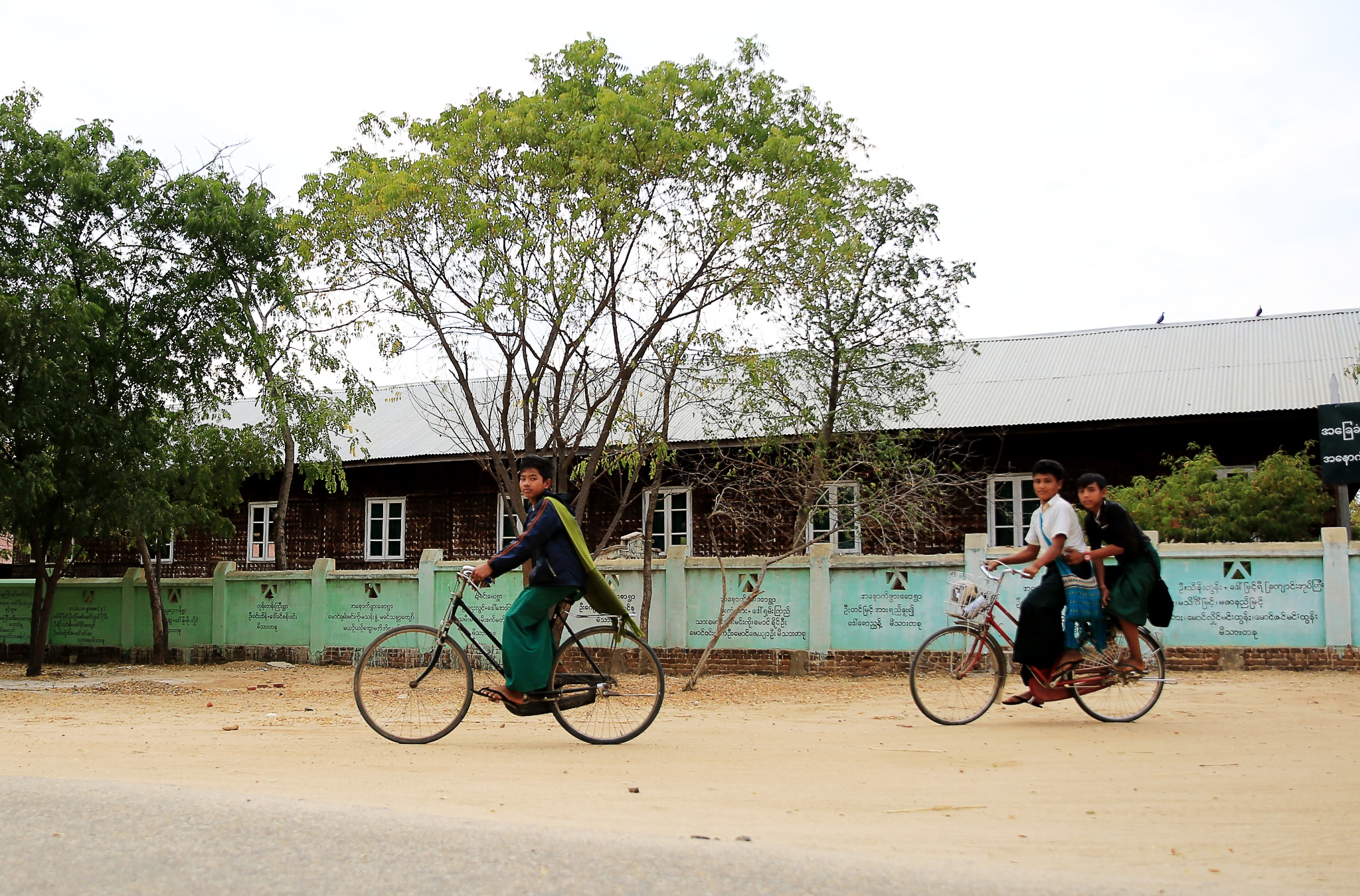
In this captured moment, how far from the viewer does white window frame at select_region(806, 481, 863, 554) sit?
48.0 ft

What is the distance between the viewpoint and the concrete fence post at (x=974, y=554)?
1332cm

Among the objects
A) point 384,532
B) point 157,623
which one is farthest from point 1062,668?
point 384,532

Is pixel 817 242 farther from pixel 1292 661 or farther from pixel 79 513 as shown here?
pixel 79 513

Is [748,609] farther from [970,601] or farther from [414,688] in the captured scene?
[414,688]

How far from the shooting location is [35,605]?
16250 mm

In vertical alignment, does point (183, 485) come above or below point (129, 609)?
above

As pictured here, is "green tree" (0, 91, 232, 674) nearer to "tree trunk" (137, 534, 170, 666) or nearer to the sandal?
"tree trunk" (137, 534, 170, 666)

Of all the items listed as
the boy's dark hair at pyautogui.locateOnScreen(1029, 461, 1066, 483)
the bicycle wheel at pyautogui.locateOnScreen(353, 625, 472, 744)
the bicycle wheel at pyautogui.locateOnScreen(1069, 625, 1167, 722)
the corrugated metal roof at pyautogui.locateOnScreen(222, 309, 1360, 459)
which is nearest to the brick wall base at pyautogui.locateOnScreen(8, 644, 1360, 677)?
the corrugated metal roof at pyautogui.locateOnScreen(222, 309, 1360, 459)

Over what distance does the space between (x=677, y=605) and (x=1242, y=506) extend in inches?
286

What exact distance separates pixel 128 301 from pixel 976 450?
12.9 metres

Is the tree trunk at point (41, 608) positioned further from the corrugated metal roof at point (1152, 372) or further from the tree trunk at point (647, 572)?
the corrugated metal roof at point (1152, 372)

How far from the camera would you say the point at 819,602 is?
45.6 feet

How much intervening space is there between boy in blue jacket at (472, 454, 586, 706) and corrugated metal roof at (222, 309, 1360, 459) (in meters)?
10.2

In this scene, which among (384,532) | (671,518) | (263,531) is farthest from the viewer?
(263,531)
